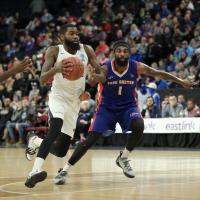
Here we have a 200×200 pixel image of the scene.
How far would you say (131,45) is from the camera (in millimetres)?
21875

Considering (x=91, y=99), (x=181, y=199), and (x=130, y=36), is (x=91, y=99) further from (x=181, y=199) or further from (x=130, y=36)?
(x=181, y=199)

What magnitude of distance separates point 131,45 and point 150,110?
12.5 feet

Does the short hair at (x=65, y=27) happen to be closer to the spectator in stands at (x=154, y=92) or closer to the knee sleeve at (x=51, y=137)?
the knee sleeve at (x=51, y=137)

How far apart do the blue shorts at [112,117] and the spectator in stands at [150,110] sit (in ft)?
30.1

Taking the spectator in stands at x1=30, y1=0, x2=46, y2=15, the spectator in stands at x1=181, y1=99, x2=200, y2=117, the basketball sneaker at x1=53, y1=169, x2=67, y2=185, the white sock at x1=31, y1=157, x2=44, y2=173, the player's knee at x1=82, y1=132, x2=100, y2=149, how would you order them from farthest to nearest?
the spectator in stands at x1=30, y1=0, x2=46, y2=15 → the spectator in stands at x1=181, y1=99, x2=200, y2=117 → the player's knee at x1=82, y1=132, x2=100, y2=149 → the basketball sneaker at x1=53, y1=169, x2=67, y2=185 → the white sock at x1=31, y1=157, x2=44, y2=173

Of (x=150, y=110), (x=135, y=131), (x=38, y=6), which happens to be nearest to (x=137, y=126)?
(x=135, y=131)

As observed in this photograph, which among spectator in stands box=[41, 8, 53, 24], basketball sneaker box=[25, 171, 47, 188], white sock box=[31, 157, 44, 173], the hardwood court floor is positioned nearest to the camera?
the hardwood court floor

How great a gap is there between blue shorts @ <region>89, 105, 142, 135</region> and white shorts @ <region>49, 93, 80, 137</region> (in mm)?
423

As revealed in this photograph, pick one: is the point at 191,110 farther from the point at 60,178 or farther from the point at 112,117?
the point at 60,178

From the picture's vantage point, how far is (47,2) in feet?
97.7

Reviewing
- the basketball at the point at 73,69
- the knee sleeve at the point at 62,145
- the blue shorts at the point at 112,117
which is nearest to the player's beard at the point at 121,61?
the blue shorts at the point at 112,117

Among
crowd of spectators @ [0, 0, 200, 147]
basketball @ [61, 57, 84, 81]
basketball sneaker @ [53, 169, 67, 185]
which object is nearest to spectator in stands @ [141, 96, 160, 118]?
crowd of spectators @ [0, 0, 200, 147]

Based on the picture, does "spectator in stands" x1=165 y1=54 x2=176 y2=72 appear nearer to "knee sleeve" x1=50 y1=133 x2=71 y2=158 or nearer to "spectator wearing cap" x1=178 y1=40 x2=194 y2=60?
"spectator wearing cap" x1=178 y1=40 x2=194 y2=60

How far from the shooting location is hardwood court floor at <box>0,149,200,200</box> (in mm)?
7090
